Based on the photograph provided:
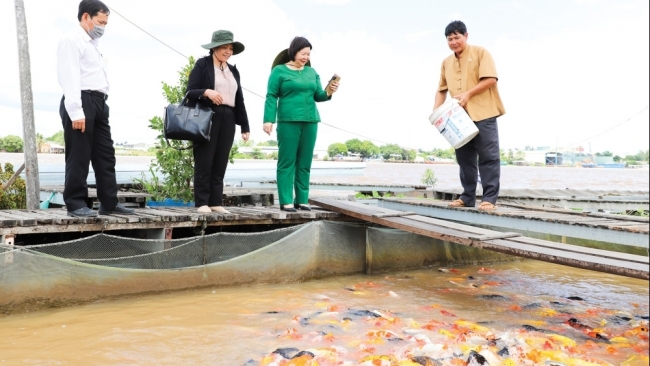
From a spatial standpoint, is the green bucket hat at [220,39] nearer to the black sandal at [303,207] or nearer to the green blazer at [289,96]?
the green blazer at [289,96]

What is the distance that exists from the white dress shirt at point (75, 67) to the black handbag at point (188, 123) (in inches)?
30.5

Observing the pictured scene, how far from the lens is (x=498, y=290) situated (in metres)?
5.80

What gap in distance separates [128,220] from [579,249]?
12.6 ft

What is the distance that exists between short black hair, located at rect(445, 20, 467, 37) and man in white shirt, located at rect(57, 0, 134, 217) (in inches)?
131

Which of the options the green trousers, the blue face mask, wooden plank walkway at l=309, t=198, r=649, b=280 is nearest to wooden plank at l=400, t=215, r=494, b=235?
wooden plank walkway at l=309, t=198, r=649, b=280

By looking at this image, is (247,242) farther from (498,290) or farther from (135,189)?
(135,189)

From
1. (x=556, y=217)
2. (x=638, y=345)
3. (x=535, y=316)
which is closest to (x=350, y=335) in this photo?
(x=535, y=316)

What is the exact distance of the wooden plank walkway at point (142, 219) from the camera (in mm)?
4621

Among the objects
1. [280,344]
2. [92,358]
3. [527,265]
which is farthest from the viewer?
[527,265]

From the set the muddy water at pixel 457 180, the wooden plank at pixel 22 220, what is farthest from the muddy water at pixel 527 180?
the wooden plank at pixel 22 220

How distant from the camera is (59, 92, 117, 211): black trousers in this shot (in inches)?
188

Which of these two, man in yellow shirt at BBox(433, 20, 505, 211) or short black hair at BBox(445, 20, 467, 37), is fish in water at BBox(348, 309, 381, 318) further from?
short black hair at BBox(445, 20, 467, 37)

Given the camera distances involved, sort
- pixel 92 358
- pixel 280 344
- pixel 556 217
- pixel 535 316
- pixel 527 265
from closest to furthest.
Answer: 1. pixel 92 358
2. pixel 280 344
3. pixel 535 316
4. pixel 556 217
5. pixel 527 265

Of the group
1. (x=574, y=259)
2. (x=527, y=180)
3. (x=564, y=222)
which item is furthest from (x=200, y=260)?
(x=527, y=180)
